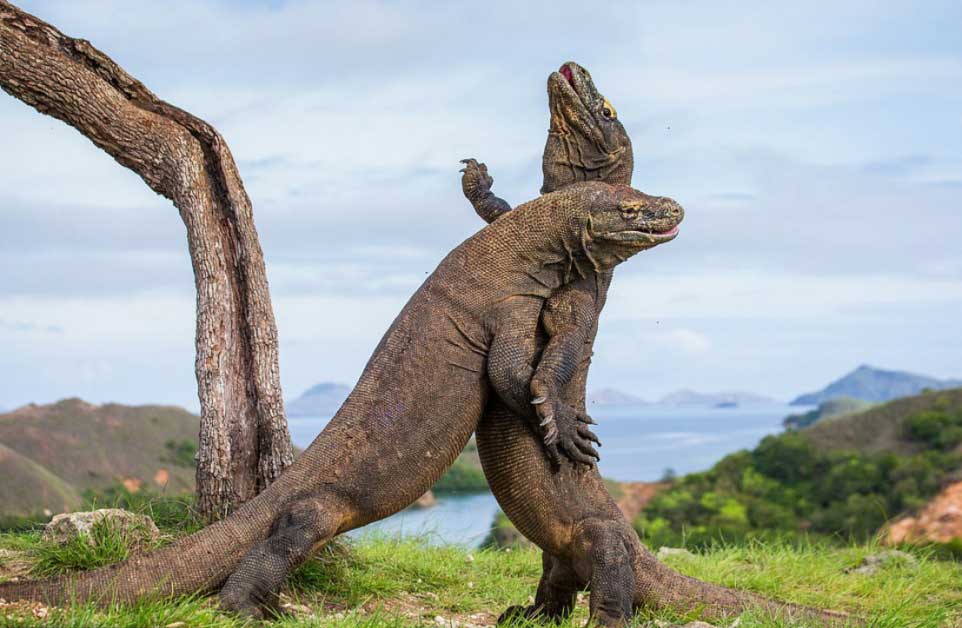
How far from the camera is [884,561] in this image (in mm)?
10586

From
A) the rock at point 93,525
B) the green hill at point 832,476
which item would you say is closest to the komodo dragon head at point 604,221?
the rock at point 93,525

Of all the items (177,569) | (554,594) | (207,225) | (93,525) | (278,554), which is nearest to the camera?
Result: (278,554)

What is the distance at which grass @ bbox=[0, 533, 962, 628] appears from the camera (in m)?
5.91

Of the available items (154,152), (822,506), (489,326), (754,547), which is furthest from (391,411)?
(822,506)

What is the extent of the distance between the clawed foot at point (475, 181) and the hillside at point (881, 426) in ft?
88.5

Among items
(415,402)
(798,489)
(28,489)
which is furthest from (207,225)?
(798,489)

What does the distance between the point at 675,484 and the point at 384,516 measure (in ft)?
86.2

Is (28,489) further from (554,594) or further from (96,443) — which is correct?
(554,594)

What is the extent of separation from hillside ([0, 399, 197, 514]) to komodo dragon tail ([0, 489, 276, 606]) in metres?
4.92

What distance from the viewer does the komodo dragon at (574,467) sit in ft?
20.5

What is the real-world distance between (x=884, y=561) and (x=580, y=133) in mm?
6061

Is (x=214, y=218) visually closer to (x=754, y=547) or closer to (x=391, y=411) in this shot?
(x=391, y=411)

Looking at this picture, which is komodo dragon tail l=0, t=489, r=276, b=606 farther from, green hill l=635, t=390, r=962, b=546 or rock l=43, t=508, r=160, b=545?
green hill l=635, t=390, r=962, b=546

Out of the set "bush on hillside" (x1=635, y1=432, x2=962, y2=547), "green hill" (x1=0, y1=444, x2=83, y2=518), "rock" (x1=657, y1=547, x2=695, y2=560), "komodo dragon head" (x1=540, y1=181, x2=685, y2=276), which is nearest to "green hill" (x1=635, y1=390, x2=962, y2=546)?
"bush on hillside" (x1=635, y1=432, x2=962, y2=547)
